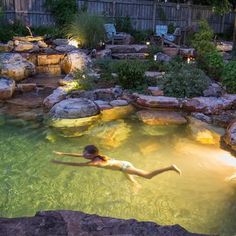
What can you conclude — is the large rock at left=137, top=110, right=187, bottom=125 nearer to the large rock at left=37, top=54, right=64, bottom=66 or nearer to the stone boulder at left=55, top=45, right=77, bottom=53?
the large rock at left=37, top=54, right=64, bottom=66

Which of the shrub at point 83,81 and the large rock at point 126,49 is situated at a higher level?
the large rock at point 126,49

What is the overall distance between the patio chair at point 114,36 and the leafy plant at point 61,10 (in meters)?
1.77

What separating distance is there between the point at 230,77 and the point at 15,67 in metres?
6.23

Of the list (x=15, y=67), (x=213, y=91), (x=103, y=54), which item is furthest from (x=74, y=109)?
(x=103, y=54)

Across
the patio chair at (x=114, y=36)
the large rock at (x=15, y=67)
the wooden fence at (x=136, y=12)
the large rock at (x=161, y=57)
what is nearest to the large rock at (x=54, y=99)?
the large rock at (x=15, y=67)

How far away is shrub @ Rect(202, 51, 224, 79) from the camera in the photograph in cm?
1022

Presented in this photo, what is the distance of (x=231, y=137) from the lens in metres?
6.41

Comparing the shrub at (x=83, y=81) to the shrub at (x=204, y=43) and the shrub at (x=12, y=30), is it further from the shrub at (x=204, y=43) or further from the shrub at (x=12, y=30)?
the shrub at (x=12, y=30)

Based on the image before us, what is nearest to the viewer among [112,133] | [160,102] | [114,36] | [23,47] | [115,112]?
[112,133]

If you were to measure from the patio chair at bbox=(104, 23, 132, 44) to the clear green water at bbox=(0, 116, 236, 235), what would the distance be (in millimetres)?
8861

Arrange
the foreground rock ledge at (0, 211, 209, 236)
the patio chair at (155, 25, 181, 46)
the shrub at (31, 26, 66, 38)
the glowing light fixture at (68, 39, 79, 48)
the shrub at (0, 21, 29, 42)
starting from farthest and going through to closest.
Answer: the patio chair at (155, 25, 181, 46) → the shrub at (31, 26, 66, 38) → the glowing light fixture at (68, 39, 79, 48) → the shrub at (0, 21, 29, 42) → the foreground rock ledge at (0, 211, 209, 236)

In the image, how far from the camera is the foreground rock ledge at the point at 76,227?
91.1 inches

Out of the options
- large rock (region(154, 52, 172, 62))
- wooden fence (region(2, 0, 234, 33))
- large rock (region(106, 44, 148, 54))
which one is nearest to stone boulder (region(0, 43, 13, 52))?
wooden fence (region(2, 0, 234, 33))

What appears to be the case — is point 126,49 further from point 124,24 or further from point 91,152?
point 91,152
